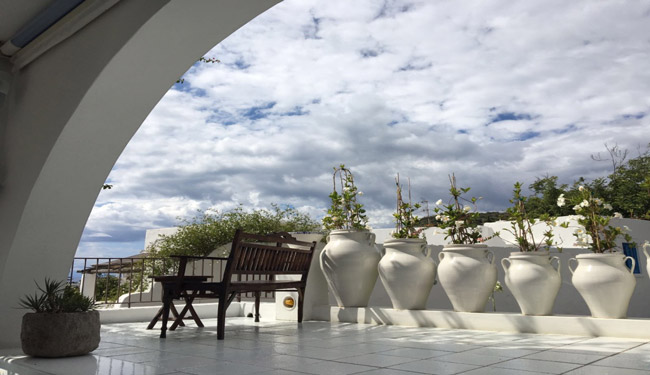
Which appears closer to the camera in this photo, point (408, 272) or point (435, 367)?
point (435, 367)

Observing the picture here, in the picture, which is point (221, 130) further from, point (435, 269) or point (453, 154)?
point (453, 154)

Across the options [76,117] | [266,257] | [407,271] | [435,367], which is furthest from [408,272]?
[76,117]

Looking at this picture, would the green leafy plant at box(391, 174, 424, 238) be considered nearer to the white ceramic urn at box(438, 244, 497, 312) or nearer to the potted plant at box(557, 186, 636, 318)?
the white ceramic urn at box(438, 244, 497, 312)

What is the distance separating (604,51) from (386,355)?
1532 cm

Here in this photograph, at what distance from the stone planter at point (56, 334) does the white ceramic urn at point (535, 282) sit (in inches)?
123

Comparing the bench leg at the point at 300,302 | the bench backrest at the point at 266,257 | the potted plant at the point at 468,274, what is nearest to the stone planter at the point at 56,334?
the bench backrest at the point at 266,257

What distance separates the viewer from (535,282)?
147 inches

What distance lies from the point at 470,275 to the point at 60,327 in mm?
3089

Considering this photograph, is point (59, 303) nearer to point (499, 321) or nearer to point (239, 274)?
point (239, 274)

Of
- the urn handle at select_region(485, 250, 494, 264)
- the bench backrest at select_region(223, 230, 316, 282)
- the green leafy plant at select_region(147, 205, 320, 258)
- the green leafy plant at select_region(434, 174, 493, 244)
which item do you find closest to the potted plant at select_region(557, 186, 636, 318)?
the urn handle at select_region(485, 250, 494, 264)

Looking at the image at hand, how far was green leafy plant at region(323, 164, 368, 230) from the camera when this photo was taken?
514cm

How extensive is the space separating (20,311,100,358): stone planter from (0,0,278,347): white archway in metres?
0.70

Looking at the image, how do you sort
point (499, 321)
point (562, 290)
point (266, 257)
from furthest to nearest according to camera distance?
point (562, 290)
point (266, 257)
point (499, 321)

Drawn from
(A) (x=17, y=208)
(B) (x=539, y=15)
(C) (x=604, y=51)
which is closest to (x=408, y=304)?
(A) (x=17, y=208)
